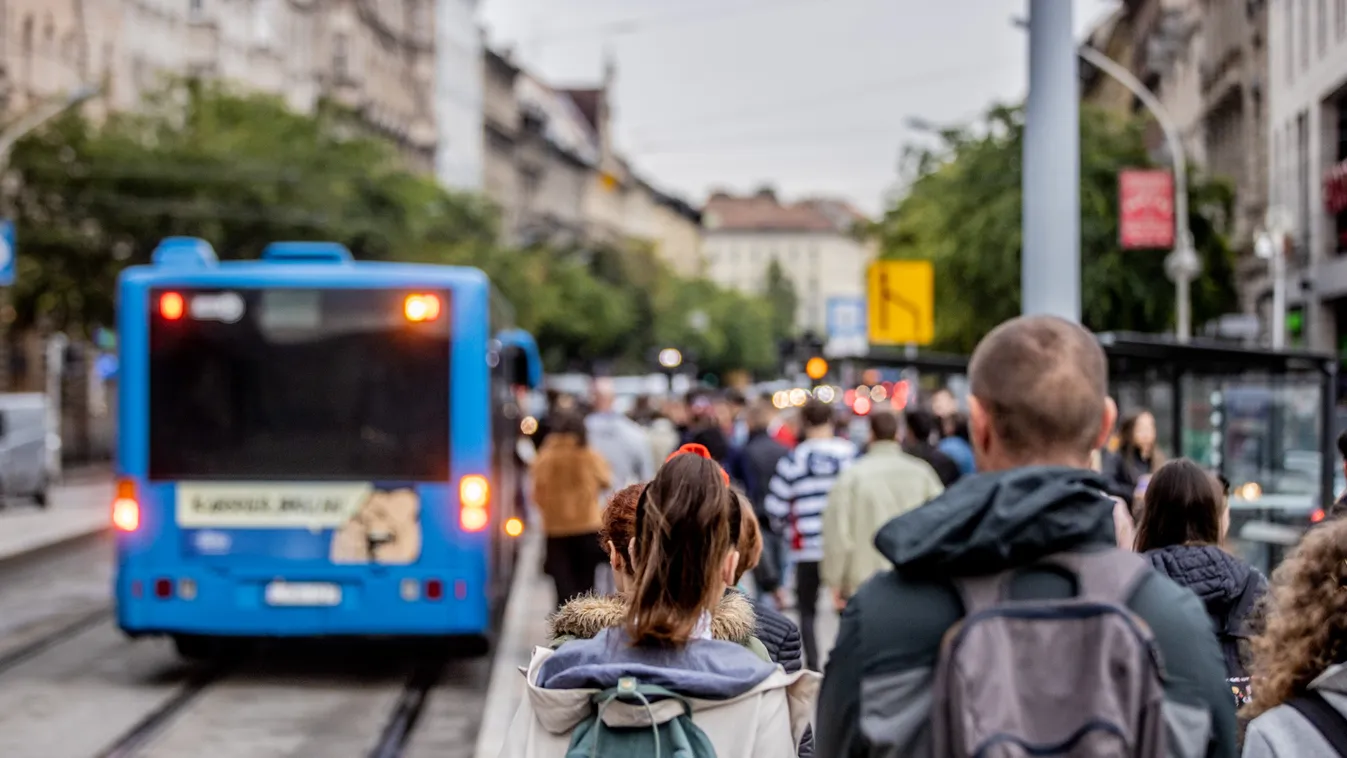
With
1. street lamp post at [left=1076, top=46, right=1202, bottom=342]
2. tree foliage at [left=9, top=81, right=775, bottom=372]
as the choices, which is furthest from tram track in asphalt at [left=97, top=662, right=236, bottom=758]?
tree foliage at [left=9, top=81, right=775, bottom=372]

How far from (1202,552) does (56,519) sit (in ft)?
93.1

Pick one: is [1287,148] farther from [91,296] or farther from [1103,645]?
[1103,645]

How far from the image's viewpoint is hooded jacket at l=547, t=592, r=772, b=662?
4156mm

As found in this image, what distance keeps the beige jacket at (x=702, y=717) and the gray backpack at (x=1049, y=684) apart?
0.84 meters

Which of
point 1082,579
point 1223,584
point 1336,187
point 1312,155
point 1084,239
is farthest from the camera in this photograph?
point 1312,155

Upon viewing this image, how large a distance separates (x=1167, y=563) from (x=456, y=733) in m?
7.34

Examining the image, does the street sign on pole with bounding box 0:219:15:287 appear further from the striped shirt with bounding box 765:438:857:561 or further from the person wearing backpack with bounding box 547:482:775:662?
the person wearing backpack with bounding box 547:482:775:662

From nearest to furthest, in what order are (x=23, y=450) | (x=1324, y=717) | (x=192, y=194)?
(x=1324, y=717) < (x=23, y=450) < (x=192, y=194)

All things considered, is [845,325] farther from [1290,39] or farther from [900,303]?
[900,303]

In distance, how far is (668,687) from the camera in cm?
384

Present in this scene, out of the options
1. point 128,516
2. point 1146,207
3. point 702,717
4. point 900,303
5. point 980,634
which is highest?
point 1146,207

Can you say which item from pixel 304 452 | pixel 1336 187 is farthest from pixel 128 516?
pixel 1336 187

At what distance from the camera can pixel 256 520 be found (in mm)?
13484

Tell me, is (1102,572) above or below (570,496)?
above
